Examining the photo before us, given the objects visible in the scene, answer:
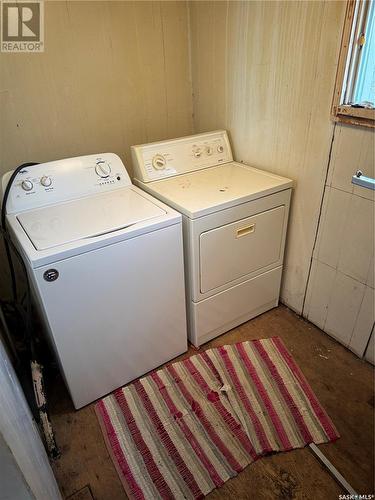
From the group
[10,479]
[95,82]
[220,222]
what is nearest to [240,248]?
[220,222]

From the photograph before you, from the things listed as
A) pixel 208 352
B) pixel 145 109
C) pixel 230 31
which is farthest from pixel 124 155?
pixel 208 352

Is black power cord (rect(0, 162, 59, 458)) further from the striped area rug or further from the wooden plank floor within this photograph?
the striped area rug

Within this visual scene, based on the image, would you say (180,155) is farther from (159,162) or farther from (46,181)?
(46,181)

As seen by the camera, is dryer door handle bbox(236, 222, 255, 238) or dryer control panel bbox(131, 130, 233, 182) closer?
dryer door handle bbox(236, 222, 255, 238)

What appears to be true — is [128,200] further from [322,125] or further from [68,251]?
[322,125]

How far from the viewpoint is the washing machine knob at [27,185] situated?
4.96 feet

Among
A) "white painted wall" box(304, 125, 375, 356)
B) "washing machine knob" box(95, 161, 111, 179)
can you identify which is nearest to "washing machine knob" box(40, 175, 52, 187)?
"washing machine knob" box(95, 161, 111, 179)

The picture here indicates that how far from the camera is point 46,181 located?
156cm

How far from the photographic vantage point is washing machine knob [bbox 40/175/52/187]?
156 centimetres

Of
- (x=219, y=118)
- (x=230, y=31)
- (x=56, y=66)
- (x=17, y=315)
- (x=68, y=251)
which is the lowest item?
(x=17, y=315)

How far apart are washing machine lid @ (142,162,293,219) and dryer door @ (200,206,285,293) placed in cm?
11

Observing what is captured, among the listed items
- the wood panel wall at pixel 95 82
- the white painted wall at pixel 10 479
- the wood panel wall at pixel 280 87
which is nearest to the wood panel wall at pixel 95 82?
the wood panel wall at pixel 95 82

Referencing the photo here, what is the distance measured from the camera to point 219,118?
2037 millimetres

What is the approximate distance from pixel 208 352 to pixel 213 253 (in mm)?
559
